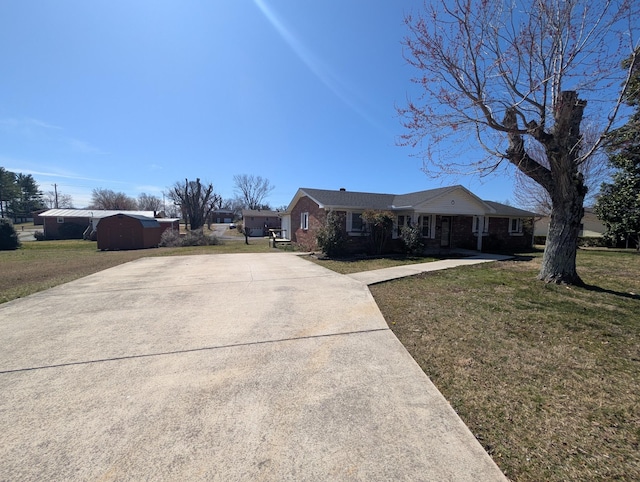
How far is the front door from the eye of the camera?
695 inches

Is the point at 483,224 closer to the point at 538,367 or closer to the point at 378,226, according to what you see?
the point at 378,226

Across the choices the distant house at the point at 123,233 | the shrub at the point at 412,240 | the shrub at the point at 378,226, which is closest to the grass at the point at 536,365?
the shrub at the point at 412,240

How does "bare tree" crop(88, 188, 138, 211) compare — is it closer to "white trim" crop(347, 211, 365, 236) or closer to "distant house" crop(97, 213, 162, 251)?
"distant house" crop(97, 213, 162, 251)

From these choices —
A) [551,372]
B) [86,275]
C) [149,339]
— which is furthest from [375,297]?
[86,275]

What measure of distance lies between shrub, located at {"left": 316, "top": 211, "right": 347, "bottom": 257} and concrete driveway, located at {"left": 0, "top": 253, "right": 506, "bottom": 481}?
8220mm

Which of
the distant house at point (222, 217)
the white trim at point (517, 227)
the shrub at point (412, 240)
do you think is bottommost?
the shrub at point (412, 240)

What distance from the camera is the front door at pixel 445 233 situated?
17656 millimetres

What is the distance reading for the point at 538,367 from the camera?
11.1 ft

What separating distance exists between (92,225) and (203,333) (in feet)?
128

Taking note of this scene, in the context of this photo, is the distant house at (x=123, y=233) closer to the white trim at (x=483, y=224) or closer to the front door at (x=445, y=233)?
the front door at (x=445, y=233)

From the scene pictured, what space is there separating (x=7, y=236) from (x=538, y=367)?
35347 mm

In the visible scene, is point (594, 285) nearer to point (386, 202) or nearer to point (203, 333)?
point (203, 333)

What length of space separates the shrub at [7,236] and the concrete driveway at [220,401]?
27.9 metres

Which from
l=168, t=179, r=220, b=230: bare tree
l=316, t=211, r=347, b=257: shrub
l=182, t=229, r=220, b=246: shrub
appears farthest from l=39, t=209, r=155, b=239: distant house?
l=316, t=211, r=347, b=257: shrub
